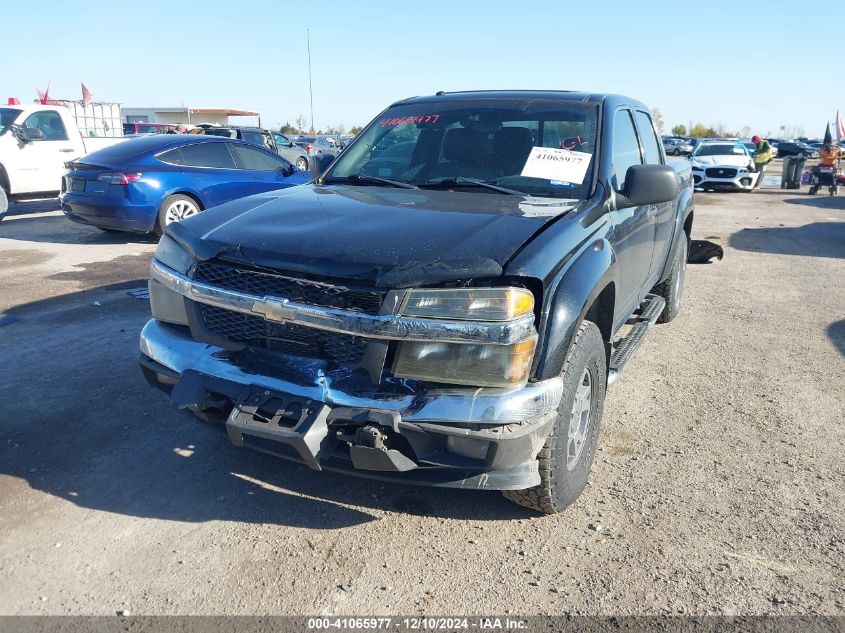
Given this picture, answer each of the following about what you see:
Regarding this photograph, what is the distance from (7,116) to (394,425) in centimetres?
1239

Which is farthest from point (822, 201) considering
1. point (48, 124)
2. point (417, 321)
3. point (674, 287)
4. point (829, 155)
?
point (417, 321)

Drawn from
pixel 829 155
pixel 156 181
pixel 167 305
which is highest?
pixel 167 305

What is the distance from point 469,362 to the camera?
254 centimetres

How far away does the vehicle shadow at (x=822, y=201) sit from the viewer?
17.0 metres

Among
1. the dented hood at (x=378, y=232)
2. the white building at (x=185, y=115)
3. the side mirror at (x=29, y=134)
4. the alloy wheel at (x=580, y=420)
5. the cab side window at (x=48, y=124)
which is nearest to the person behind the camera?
the dented hood at (x=378, y=232)

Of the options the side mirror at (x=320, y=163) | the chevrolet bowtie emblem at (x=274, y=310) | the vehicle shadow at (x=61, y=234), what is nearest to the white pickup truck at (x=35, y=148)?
the vehicle shadow at (x=61, y=234)

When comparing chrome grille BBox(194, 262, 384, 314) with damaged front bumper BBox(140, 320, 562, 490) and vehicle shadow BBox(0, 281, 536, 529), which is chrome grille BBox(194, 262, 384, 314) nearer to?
damaged front bumper BBox(140, 320, 562, 490)

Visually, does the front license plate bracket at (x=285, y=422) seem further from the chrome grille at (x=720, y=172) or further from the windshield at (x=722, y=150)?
the windshield at (x=722, y=150)

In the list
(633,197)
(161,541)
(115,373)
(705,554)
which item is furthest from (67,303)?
(705,554)

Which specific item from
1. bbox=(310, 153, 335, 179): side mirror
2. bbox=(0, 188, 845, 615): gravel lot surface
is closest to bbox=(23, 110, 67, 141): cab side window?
bbox=(0, 188, 845, 615): gravel lot surface

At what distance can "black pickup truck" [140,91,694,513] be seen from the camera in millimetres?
2523

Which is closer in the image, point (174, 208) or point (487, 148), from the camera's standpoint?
point (487, 148)

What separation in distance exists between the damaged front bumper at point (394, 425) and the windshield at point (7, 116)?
1153cm

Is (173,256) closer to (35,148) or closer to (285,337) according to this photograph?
(285,337)
